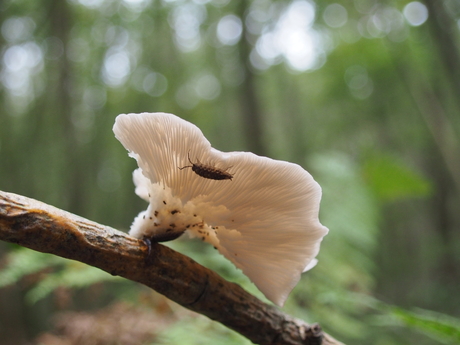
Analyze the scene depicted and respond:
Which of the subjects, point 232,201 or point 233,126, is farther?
point 233,126

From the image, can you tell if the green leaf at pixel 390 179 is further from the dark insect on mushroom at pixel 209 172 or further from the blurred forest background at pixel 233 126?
the dark insect on mushroom at pixel 209 172

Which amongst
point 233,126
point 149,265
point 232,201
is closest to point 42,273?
point 149,265

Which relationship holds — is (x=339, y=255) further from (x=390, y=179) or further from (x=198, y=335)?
(x=198, y=335)

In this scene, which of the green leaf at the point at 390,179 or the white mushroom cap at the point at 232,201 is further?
the green leaf at the point at 390,179

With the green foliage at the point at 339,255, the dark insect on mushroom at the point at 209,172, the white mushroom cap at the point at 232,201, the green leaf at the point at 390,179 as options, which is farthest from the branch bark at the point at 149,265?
the green leaf at the point at 390,179

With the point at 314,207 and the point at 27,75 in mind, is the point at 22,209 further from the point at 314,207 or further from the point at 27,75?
the point at 27,75

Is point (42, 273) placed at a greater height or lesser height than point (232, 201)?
lesser

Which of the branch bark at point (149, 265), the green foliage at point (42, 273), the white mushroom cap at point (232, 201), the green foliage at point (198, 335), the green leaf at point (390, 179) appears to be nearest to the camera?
the branch bark at point (149, 265)
